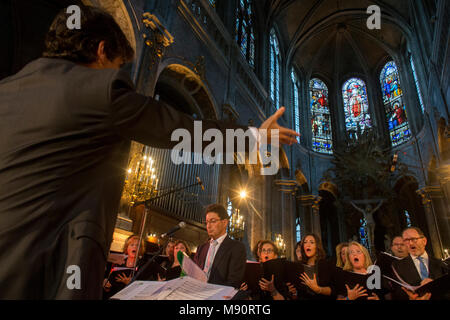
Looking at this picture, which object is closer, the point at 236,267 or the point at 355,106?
the point at 236,267

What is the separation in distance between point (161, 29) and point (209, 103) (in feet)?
9.48

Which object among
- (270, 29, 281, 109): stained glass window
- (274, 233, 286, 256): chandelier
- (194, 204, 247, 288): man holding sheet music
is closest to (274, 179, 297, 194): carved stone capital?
(274, 233, 286, 256): chandelier

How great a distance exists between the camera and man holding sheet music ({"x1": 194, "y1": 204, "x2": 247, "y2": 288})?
2.69 meters

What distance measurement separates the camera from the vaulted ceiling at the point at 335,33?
1645 cm

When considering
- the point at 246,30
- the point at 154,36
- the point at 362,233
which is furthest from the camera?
the point at 362,233

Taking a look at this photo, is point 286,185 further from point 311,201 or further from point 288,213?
point 311,201

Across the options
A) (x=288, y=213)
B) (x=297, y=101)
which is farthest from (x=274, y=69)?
(x=288, y=213)

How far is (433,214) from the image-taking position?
1320cm

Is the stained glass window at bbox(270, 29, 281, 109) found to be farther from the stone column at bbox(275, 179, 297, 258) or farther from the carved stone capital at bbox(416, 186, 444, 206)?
the carved stone capital at bbox(416, 186, 444, 206)

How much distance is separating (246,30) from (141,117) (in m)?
13.2

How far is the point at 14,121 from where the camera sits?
2.86ft

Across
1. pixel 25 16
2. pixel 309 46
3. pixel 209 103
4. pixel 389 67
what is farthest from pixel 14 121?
pixel 389 67

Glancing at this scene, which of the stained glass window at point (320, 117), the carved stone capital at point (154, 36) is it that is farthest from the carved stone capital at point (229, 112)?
the stained glass window at point (320, 117)
